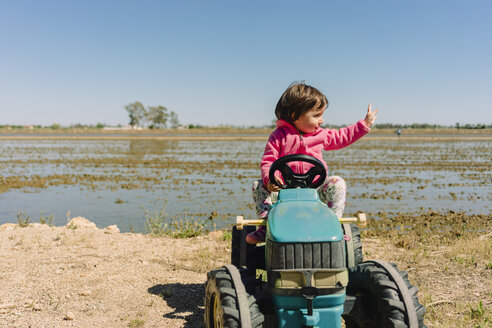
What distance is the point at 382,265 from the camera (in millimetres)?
3182

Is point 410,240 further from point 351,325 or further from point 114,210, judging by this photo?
point 114,210

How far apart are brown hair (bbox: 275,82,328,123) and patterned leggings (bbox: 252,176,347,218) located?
627 mm

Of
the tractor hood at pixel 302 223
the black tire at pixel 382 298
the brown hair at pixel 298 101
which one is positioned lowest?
the black tire at pixel 382 298

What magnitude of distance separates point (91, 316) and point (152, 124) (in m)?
111

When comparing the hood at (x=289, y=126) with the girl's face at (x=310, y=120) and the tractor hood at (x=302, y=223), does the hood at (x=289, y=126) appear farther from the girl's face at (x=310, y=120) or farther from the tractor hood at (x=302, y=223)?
the tractor hood at (x=302, y=223)

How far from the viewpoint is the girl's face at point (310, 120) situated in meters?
3.53

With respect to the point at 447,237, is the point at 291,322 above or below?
above

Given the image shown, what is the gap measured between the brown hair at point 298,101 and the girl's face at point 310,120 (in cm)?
3

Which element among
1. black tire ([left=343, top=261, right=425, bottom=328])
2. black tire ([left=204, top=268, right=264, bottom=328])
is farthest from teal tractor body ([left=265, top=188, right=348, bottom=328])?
black tire ([left=343, top=261, right=425, bottom=328])

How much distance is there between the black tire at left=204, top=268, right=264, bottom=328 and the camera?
8.66ft

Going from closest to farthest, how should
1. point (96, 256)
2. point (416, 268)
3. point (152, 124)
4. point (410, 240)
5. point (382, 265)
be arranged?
1. point (382, 265)
2. point (416, 268)
3. point (96, 256)
4. point (410, 240)
5. point (152, 124)

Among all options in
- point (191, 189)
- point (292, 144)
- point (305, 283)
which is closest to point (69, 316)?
point (305, 283)

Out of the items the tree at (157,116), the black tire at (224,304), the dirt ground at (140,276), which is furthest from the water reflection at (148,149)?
the tree at (157,116)

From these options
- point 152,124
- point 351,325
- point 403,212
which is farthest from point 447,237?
point 152,124
